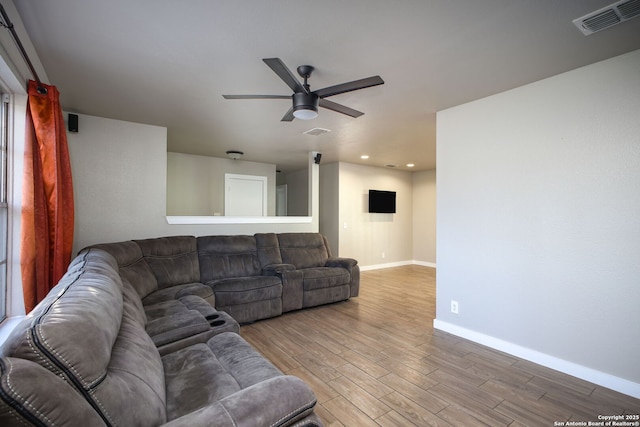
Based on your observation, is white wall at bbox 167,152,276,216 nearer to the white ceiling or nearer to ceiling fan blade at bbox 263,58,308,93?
the white ceiling

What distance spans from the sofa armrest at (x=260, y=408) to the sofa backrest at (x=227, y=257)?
9.32 ft

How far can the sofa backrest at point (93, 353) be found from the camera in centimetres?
77

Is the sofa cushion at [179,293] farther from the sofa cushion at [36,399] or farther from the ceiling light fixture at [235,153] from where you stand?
the ceiling light fixture at [235,153]

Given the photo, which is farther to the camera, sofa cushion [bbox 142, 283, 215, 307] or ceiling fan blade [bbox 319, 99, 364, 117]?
sofa cushion [bbox 142, 283, 215, 307]

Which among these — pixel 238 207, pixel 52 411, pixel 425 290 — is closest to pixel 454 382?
pixel 52 411

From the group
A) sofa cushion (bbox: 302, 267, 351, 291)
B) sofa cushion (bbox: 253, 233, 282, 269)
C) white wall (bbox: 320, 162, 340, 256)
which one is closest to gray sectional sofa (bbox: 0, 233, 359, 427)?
sofa cushion (bbox: 253, 233, 282, 269)

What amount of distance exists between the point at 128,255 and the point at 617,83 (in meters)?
4.50

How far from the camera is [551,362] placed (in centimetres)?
247

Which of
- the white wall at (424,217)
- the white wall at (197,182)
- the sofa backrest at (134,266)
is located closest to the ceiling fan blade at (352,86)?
the sofa backrest at (134,266)

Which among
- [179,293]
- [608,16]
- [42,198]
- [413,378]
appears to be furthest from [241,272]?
[608,16]

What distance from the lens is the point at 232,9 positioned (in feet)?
5.48

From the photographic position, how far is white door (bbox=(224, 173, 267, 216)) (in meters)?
6.28

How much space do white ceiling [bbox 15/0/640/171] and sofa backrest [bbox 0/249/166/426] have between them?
5.39ft

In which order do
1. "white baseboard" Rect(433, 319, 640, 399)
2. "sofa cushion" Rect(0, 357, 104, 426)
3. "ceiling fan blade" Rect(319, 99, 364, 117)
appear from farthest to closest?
"ceiling fan blade" Rect(319, 99, 364, 117) → "white baseboard" Rect(433, 319, 640, 399) → "sofa cushion" Rect(0, 357, 104, 426)
